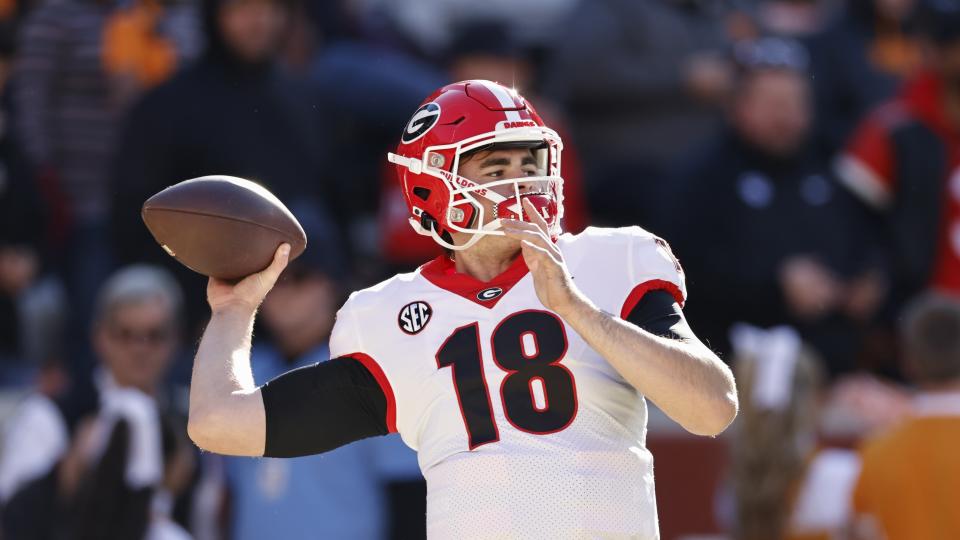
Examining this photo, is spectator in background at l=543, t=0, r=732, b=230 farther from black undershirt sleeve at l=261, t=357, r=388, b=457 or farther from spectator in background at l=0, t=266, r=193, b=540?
black undershirt sleeve at l=261, t=357, r=388, b=457

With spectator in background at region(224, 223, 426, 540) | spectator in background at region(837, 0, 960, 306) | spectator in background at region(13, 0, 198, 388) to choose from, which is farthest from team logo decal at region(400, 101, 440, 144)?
spectator in background at region(837, 0, 960, 306)

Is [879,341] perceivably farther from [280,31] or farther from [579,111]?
[280,31]

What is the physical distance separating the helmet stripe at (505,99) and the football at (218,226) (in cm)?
54

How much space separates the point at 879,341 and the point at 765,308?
2.26 feet

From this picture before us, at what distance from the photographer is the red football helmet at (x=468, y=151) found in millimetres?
3740

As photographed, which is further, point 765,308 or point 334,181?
point 334,181

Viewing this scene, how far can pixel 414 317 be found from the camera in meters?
3.82

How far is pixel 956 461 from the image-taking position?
609cm

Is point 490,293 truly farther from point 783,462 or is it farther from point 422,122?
point 783,462

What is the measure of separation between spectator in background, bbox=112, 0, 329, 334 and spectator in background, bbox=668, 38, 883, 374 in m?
1.64

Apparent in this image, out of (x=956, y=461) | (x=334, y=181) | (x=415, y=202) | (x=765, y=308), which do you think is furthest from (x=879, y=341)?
(x=415, y=202)

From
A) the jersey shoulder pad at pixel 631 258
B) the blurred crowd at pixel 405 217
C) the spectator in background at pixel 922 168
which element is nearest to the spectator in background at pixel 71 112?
the blurred crowd at pixel 405 217

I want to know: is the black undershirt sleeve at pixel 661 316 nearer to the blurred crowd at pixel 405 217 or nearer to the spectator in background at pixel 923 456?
the blurred crowd at pixel 405 217

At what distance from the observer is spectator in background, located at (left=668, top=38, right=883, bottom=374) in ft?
23.8
